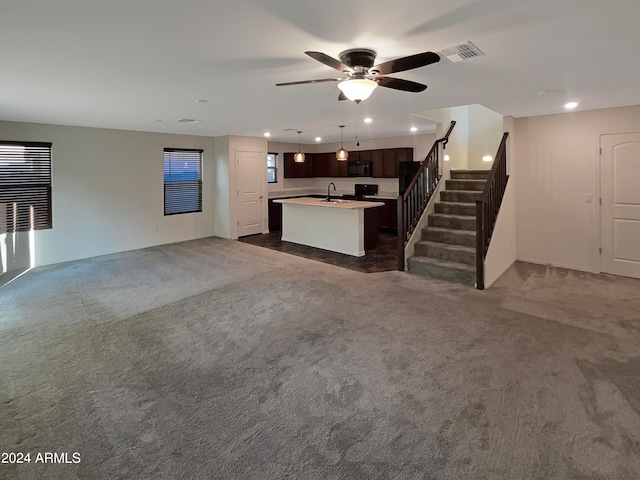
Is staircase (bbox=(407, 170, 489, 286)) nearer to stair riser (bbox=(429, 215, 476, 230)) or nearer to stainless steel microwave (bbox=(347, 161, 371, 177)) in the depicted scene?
stair riser (bbox=(429, 215, 476, 230))

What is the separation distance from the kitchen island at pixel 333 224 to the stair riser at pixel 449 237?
121 centimetres

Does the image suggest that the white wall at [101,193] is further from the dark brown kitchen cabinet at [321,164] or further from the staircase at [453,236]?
the staircase at [453,236]

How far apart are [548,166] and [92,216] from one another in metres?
7.92

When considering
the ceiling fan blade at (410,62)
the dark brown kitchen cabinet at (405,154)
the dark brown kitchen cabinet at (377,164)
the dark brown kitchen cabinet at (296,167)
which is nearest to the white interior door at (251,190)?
the dark brown kitchen cabinet at (296,167)

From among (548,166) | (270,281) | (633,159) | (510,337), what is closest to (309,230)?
(270,281)

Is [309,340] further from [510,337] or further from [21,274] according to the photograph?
[21,274]

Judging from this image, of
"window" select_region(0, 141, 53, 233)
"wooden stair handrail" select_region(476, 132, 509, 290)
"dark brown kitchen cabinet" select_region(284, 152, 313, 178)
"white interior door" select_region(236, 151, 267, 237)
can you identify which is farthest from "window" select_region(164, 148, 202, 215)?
"wooden stair handrail" select_region(476, 132, 509, 290)

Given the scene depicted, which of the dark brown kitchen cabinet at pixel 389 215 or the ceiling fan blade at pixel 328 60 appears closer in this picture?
the ceiling fan blade at pixel 328 60

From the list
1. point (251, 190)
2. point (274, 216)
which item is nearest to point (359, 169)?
point (274, 216)

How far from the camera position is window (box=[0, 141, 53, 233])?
5.78m

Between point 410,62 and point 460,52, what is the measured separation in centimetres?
70

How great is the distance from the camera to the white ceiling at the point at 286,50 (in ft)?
6.90

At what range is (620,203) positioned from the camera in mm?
5176

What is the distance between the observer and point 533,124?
19.0ft
